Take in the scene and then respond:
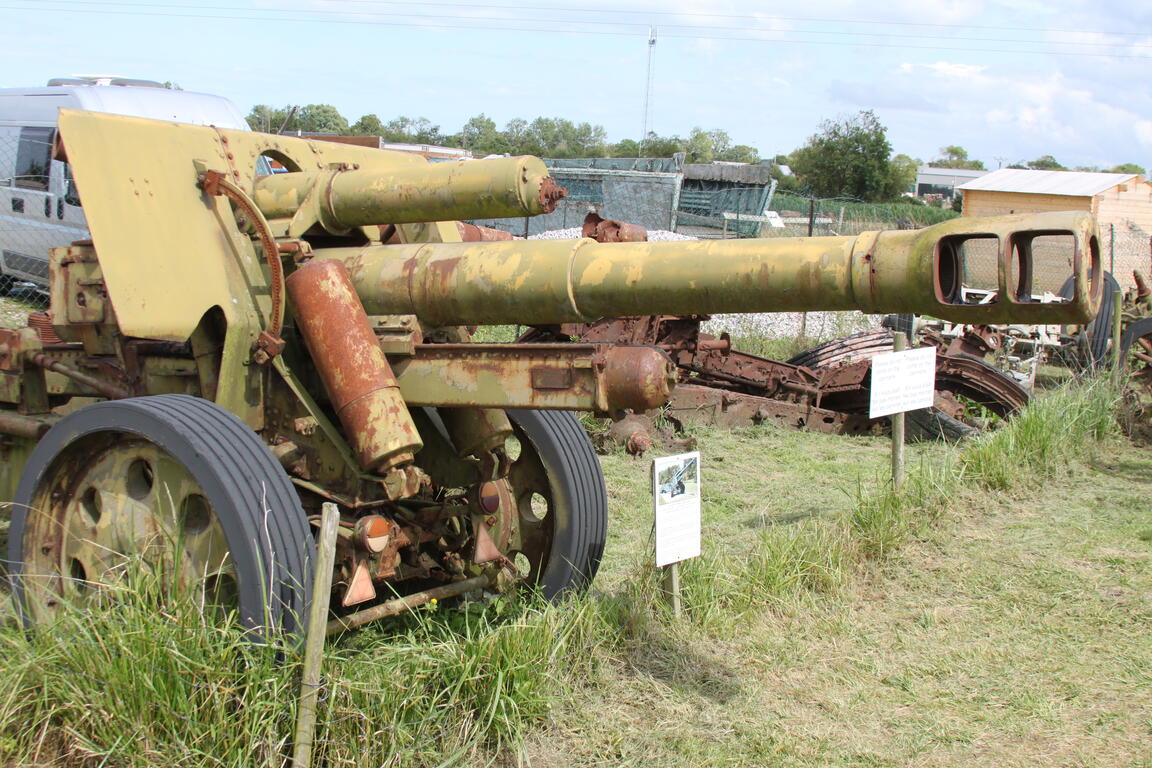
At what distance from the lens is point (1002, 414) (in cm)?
820

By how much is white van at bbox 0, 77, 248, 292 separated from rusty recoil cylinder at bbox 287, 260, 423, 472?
7604 mm

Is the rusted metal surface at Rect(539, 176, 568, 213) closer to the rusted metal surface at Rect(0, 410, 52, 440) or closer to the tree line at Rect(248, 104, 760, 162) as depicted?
the rusted metal surface at Rect(0, 410, 52, 440)

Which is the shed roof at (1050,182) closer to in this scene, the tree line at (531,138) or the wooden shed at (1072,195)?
the wooden shed at (1072,195)

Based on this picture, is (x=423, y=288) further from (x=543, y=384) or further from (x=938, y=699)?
(x=938, y=699)

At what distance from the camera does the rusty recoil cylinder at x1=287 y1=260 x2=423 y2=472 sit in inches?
127

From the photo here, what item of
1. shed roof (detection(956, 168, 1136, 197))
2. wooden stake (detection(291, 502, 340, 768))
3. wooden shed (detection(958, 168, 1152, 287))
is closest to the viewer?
wooden stake (detection(291, 502, 340, 768))

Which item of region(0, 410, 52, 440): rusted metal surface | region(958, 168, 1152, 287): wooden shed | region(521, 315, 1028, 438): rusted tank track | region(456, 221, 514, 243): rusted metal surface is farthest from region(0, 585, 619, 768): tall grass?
region(958, 168, 1152, 287): wooden shed

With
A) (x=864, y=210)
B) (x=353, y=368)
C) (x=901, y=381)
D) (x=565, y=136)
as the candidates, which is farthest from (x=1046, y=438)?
(x=565, y=136)

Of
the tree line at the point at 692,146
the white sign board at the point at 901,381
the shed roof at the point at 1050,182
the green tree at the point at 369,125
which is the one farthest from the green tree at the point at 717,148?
the white sign board at the point at 901,381

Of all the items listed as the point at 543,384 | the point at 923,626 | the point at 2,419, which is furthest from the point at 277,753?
the point at 923,626

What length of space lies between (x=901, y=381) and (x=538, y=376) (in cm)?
331

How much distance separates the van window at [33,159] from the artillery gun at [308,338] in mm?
7312

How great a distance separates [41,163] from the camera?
1031cm

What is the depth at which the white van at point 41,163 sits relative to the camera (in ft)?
32.9
